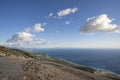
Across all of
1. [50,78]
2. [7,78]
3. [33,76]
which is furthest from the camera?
[50,78]

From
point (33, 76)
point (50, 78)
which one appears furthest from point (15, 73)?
point (50, 78)

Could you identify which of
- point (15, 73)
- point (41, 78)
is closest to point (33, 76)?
point (41, 78)

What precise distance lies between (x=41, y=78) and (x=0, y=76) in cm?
519

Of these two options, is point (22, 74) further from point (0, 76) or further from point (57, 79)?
point (57, 79)

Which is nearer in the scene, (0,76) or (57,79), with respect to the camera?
(0,76)

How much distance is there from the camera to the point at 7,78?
68.2 ft

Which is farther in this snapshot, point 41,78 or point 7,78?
point 41,78

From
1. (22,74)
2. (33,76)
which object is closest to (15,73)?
(22,74)

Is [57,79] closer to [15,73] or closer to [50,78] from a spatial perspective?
[50,78]

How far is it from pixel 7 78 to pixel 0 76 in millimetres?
1356

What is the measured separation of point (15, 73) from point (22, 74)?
45.1 inches

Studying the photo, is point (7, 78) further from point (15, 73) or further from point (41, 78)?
point (41, 78)

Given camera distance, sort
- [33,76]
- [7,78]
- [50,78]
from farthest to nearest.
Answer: [50,78] → [33,76] → [7,78]

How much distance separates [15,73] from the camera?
23.3 m
